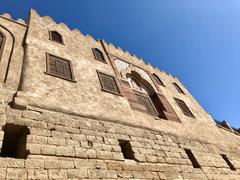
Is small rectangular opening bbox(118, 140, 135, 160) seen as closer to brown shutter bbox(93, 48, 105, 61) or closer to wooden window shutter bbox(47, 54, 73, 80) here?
wooden window shutter bbox(47, 54, 73, 80)

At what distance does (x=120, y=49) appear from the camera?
13.6 meters

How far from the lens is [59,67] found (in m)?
7.69

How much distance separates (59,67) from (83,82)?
103 cm

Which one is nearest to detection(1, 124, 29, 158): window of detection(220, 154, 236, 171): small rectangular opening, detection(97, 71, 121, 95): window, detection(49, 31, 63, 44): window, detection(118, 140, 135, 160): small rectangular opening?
detection(118, 140, 135, 160): small rectangular opening

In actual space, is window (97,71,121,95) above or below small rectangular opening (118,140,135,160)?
above

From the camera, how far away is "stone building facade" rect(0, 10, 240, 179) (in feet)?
15.6

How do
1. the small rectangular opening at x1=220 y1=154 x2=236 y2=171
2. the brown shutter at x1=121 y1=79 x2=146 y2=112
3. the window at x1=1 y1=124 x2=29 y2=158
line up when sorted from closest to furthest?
the window at x1=1 y1=124 x2=29 y2=158, the brown shutter at x1=121 y1=79 x2=146 y2=112, the small rectangular opening at x1=220 y1=154 x2=236 y2=171

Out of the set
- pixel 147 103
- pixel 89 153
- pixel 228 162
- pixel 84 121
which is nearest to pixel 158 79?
pixel 147 103

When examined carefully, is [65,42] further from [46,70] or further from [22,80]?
[22,80]

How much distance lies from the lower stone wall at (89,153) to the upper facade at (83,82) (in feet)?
1.23

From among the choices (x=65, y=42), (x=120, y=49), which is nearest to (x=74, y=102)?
(x=65, y=42)

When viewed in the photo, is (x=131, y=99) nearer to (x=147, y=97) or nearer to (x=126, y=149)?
(x=147, y=97)

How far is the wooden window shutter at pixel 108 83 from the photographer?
327 inches

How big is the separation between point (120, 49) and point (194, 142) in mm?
7469
